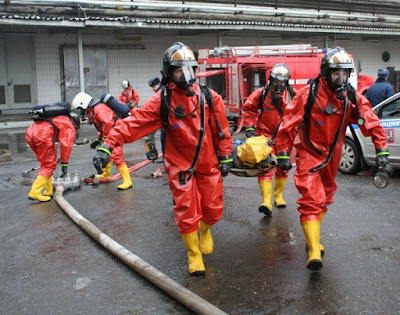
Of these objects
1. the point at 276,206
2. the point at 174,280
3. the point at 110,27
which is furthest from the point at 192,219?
the point at 110,27

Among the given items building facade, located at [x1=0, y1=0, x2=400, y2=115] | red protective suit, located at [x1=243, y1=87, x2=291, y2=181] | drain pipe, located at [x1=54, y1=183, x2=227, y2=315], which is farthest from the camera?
building facade, located at [x1=0, y1=0, x2=400, y2=115]

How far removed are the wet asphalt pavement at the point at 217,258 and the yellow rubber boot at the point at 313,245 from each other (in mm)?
126

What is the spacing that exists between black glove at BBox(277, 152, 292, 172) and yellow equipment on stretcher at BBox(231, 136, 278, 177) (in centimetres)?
14

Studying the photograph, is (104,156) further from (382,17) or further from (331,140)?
(382,17)

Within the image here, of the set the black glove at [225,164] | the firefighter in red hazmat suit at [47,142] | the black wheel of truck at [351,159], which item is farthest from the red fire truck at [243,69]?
the black glove at [225,164]

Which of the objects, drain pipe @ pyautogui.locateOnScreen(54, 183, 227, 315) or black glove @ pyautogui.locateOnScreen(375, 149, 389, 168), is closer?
drain pipe @ pyautogui.locateOnScreen(54, 183, 227, 315)

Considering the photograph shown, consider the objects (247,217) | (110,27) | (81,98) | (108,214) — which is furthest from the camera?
(110,27)

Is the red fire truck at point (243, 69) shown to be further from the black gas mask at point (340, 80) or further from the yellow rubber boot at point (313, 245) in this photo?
the yellow rubber boot at point (313, 245)

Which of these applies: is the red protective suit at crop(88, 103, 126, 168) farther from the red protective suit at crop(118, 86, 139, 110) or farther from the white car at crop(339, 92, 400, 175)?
the red protective suit at crop(118, 86, 139, 110)

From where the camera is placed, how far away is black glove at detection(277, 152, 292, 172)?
5176mm

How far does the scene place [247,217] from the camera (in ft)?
23.1

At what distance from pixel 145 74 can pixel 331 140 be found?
60.8ft

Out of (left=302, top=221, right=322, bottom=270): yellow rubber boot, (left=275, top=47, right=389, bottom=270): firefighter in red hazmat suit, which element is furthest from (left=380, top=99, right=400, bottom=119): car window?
(left=302, top=221, right=322, bottom=270): yellow rubber boot

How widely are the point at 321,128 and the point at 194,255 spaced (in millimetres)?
1668
